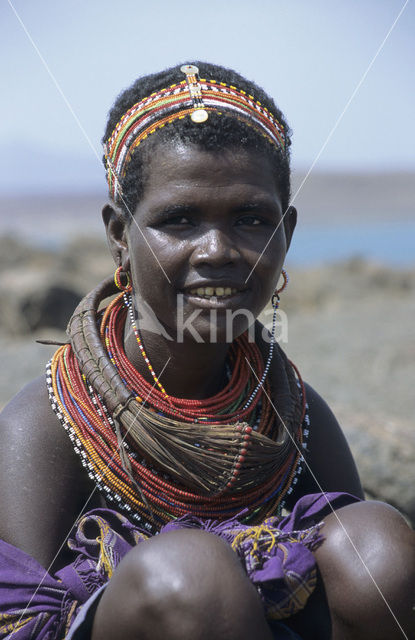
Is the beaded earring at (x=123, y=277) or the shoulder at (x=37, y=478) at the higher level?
Result: the beaded earring at (x=123, y=277)

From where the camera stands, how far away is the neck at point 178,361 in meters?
2.05

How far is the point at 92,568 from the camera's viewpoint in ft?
5.61

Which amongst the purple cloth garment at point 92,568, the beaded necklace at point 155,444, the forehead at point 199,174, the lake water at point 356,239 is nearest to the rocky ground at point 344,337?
the beaded necklace at point 155,444

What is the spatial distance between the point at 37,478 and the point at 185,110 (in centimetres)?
101

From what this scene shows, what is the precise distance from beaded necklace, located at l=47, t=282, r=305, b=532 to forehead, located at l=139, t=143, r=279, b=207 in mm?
449

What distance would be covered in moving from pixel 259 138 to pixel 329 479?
40.1 inches

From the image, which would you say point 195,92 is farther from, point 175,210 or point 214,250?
point 214,250

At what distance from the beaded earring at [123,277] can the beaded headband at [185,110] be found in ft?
0.72

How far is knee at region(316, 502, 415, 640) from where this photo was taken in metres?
1.53

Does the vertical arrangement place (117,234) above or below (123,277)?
above

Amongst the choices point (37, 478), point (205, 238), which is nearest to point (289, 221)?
point (205, 238)

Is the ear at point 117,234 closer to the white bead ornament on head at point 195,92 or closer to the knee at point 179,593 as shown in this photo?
the white bead ornament on head at point 195,92

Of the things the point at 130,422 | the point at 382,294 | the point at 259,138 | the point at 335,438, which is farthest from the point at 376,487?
the point at 382,294

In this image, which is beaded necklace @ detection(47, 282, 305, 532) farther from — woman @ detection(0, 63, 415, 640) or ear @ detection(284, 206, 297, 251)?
ear @ detection(284, 206, 297, 251)
